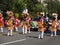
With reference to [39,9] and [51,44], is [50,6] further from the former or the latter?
[51,44]

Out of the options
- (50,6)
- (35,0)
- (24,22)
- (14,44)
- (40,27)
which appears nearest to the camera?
(14,44)

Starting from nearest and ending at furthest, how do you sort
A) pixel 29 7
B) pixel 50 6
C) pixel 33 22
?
1. pixel 33 22
2. pixel 29 7
3. pixel 50 6

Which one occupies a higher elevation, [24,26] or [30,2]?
[30,2]

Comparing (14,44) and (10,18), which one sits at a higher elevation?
(10,18)

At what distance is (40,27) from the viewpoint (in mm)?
20953

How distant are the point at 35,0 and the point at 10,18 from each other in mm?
32196

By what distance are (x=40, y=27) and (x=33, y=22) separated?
25.6 ft

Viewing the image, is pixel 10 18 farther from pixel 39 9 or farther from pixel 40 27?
pixel 39 9

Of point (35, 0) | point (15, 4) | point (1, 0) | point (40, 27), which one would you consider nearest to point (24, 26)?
point (40, 27)

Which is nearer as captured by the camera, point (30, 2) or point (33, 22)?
point (33, 22)

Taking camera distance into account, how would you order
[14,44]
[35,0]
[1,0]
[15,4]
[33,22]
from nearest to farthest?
[14,44]
[33,22]
[1,0]
[15,4]
[35,0]

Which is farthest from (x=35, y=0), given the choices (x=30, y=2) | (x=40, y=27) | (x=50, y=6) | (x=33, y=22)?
(x=40, y=27)

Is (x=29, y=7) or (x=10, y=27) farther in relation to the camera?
(x=29, y=7)

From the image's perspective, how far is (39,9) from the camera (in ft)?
171
